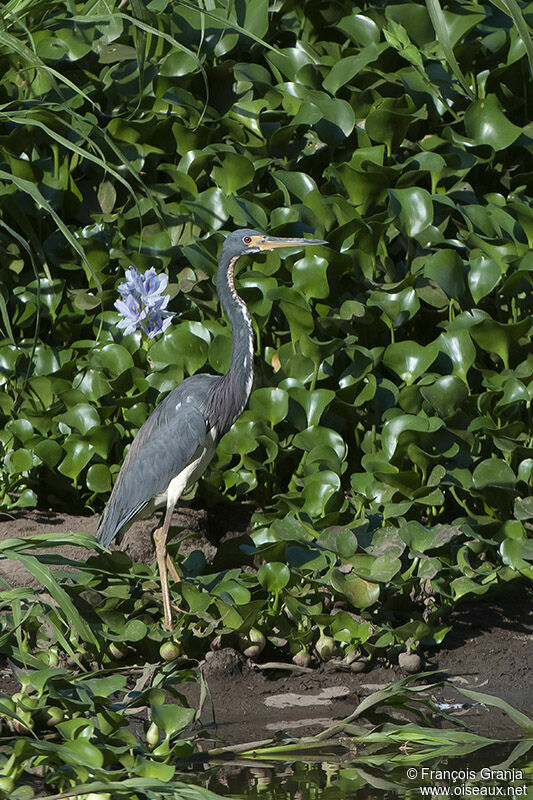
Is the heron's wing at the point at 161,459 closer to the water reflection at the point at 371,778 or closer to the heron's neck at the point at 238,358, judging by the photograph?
the heron's neck at the point at 238,358

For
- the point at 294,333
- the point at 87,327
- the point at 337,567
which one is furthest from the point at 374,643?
the point at 87,327

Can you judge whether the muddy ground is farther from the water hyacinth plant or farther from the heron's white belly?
the water hyacinth plant

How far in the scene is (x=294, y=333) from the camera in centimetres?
415

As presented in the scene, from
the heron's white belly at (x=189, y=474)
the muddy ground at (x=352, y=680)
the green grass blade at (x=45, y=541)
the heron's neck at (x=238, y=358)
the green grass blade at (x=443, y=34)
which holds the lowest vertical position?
the muddy ground at (x=352, y=680)

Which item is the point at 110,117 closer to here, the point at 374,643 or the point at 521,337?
the point at 521,337

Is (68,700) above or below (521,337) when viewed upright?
above

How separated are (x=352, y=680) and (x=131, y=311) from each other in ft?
5.63

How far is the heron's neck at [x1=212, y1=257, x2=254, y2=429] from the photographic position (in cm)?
385

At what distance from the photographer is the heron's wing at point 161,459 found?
377 centimetres

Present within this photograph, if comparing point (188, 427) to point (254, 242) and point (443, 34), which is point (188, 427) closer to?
point (254, 242)

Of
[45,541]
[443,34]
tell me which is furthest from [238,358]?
[443,34]

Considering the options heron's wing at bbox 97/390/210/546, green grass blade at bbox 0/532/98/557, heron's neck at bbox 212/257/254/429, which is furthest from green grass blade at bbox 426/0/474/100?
heron's wing at bbox 97/390/210/546

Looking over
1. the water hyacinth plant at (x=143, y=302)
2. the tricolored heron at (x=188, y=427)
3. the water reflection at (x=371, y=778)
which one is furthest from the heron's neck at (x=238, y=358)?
the water reflection at (x=371, y=778)

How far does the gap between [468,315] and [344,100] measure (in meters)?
1.16
